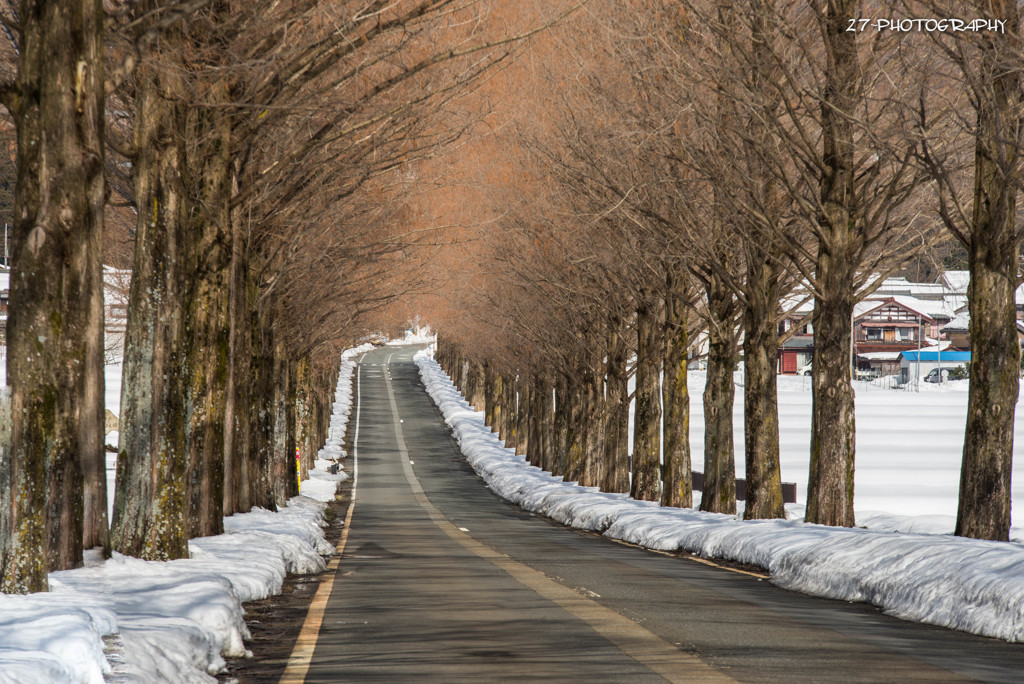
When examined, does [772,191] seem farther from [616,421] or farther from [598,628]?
[616,421]

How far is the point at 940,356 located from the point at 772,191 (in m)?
88.0

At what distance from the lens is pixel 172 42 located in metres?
11.9

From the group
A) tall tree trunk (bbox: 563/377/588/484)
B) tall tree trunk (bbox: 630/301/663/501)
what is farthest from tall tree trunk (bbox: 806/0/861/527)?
tall tree trunk (bbox: 563/377/588/484)

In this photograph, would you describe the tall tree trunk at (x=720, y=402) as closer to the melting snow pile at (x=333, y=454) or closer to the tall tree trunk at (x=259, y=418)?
the tall tree trunk at (x=259, y=418)

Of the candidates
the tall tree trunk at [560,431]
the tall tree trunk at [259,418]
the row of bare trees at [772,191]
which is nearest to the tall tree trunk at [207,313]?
the row of bare trees at [772,191]

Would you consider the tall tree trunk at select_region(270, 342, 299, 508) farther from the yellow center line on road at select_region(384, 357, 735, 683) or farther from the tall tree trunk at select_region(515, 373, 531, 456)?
the tall tree trunk at select_region(515, 373, 531, 456)

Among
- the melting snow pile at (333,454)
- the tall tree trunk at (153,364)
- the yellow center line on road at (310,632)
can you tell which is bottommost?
the melting snow pile at (333,454)

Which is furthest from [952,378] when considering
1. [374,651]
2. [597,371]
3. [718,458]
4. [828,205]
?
[374,651]

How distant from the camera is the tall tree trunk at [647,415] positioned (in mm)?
30922

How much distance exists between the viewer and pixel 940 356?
102 meters

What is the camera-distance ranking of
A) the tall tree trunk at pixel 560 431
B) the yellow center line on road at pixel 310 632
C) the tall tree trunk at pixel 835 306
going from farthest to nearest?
the tall tree trunk at pixel 560 431 < the tall tree trunk at pixel 835 306 < the yellow center line on road at pixel 310 632

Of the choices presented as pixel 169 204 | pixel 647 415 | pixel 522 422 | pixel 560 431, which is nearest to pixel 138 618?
pixel 169 204

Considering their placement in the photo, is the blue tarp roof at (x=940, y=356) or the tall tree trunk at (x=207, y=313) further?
the blue tarp roof at (x=940, y=356)

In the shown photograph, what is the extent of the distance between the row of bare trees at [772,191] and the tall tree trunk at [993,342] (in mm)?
26
